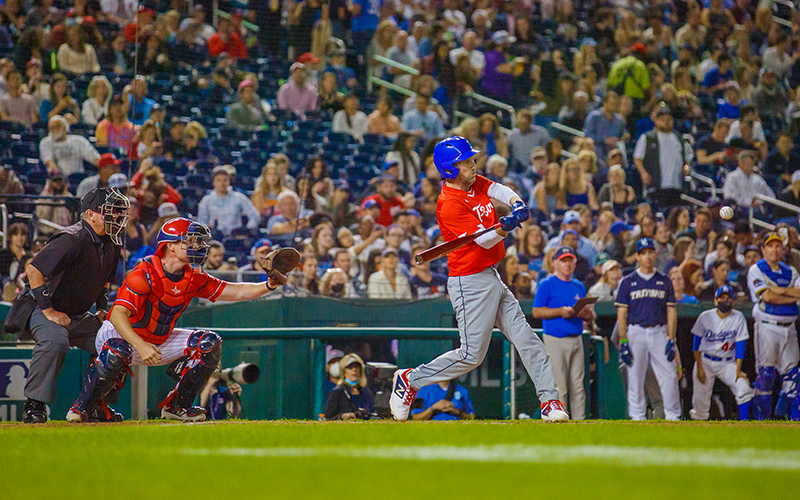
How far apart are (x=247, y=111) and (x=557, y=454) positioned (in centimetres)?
964

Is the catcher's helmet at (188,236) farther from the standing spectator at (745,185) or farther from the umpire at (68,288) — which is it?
the standing spectator at (745,185)

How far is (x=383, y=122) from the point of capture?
1346 cm

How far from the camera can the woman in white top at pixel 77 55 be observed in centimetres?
1259

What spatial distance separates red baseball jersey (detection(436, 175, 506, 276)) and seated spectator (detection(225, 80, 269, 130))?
7.14 m

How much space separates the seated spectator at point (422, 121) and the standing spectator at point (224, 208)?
128 inches

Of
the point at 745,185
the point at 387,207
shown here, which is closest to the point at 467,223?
the point at 387,207

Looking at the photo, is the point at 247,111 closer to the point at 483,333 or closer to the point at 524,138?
the point at 524,138

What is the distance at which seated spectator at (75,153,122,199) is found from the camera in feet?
35.2

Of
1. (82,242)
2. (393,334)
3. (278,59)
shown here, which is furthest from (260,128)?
(82,242)

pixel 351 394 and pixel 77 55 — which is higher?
pixel 77 55

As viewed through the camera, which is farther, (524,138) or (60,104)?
(524,138)

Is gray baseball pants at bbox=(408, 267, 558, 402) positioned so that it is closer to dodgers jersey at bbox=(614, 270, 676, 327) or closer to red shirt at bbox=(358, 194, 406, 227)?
dodgers jersey at bbox=(614, 270, 676, 327)

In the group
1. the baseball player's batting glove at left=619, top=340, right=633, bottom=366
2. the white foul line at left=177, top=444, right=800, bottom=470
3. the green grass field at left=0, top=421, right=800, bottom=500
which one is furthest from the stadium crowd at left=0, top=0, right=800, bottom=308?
the white foul line at left=177, top=444, right=800, bottom=470

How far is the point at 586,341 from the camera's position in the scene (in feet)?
30.5
